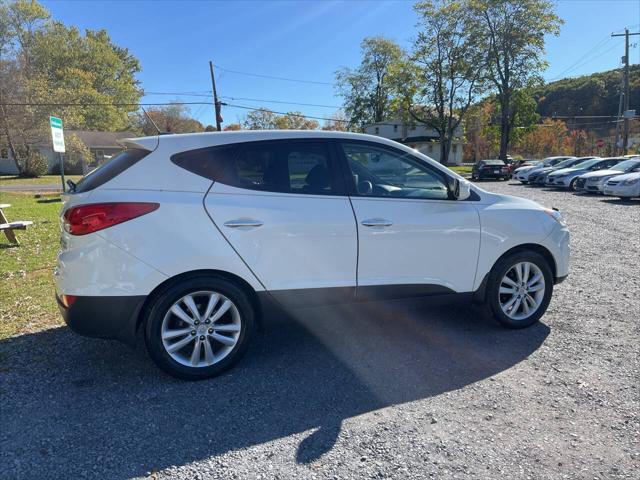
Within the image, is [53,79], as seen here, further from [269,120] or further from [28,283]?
[28,283]

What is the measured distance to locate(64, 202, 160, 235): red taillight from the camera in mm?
2971

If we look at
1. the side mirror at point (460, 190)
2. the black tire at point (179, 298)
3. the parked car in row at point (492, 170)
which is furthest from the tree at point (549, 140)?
the black tire at point (179, 298)

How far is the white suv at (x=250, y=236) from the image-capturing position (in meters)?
3.02

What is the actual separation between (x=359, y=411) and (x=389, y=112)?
196 ft

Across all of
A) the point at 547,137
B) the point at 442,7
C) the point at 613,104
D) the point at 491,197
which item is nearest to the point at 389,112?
the point at 442,7

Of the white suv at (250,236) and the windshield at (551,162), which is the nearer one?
the white suv at (250,236)

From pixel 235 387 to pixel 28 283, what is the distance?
3985mm

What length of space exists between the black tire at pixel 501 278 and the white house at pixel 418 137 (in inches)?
2084

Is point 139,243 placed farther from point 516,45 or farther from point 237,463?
point 516,45

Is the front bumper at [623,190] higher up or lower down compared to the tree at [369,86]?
lower down

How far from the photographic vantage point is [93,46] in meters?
57.4

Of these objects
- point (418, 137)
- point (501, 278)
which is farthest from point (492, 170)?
point (418, 137)

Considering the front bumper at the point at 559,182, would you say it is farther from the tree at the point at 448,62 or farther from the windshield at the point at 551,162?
the tree at the point at 448,62

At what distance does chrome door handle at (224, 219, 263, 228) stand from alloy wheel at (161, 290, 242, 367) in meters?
0.52
